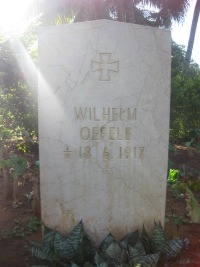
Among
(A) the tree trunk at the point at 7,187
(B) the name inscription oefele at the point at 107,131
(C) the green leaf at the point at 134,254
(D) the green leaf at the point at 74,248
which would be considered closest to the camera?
(C) the green leaf at the point at 134,254

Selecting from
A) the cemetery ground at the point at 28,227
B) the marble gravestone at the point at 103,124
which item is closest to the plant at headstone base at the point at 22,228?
the cemetery ground at the point at 28,227

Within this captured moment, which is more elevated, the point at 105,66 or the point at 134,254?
the point at 105,66

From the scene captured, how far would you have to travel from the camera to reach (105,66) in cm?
310

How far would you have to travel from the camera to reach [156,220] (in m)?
3.38

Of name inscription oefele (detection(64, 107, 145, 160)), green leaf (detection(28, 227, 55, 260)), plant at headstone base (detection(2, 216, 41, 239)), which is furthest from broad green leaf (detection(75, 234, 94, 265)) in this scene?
plant at headstone base (detection(2, 216, 41, 239))

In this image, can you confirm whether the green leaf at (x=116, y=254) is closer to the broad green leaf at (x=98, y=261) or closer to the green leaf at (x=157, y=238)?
the broad green leaf at (x=98, y=261)

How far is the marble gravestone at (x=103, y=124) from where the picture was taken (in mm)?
3082

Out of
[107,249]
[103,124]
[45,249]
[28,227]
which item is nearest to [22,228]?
[28,227]

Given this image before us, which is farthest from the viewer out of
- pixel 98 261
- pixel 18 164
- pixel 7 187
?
pixel 7 187

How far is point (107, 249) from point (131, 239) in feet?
1.09

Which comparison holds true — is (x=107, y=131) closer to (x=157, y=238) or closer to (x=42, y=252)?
(x=157, y=238)

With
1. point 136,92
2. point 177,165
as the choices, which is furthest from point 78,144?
point 177,165

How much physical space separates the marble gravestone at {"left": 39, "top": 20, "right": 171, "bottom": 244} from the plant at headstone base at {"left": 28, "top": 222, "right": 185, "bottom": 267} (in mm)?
207

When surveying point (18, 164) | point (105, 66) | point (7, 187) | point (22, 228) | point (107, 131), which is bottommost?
point (22, 228)
